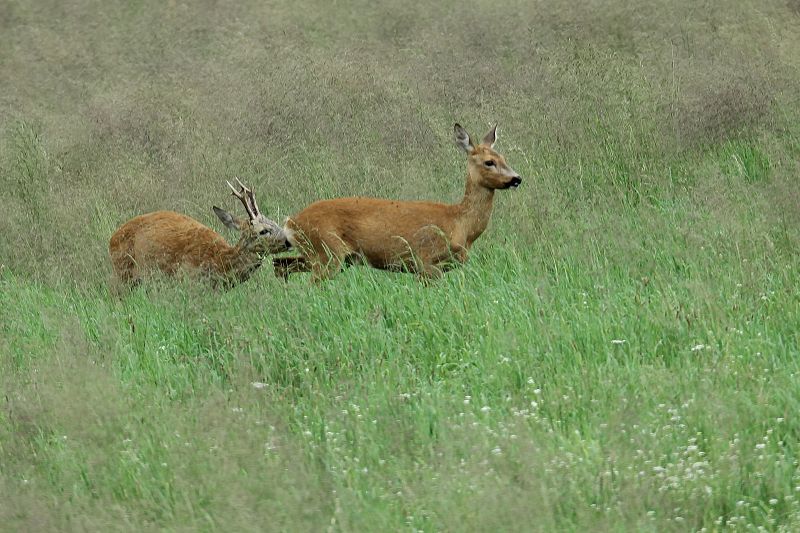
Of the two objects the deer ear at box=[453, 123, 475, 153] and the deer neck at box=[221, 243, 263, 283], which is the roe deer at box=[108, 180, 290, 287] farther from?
the deer ear at box=[453, 123, 475, 153]

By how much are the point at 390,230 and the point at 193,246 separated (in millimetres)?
1352

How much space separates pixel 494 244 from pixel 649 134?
2.26 m

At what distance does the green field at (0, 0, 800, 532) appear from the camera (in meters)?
4.57

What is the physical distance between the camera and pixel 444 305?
21.9ft

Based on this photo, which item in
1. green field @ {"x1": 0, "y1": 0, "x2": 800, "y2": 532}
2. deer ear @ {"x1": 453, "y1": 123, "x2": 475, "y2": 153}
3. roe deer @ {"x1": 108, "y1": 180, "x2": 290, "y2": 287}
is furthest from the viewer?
deer ear @ {"x1": 453, "y1": 123, "x2": 475, "y2": 153}

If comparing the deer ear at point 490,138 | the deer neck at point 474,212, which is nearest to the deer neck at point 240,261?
the deer neck at point 474,212

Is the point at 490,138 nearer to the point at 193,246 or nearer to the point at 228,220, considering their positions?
the point at 228,220

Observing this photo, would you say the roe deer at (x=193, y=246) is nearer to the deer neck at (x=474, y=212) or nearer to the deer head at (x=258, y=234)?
the deer head at (x=258, y=234)

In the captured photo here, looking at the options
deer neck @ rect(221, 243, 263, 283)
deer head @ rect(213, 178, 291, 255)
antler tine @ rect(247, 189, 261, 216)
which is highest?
antler tine @ rect(247, 189, 261, 216)

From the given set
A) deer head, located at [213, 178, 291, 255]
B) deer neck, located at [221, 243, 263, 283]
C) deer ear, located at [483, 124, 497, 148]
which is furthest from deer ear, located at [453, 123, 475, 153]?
deer neck, located at [221, 243, 263, 283]

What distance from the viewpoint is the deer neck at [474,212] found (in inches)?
325

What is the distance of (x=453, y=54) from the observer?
44.0 feet

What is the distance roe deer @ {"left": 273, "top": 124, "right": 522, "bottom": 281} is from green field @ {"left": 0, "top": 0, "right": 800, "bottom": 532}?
0.23 m

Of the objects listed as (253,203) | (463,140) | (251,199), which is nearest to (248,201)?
(253,203)
